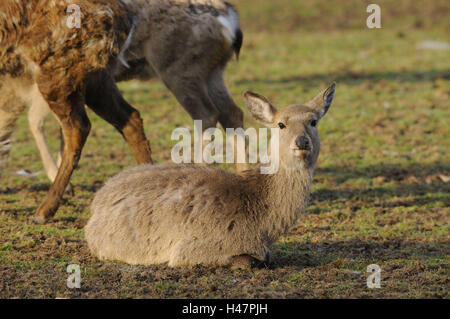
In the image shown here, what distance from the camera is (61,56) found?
23.5 feet

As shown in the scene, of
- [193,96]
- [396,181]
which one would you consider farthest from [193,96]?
[396,181]

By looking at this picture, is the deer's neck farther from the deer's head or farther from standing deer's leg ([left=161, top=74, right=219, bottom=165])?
standing deer's leg ([left=161, top=74, right=219, bottom=165])

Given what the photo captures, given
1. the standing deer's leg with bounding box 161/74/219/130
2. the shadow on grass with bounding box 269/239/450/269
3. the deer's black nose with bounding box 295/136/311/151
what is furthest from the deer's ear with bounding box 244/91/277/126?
the standing deer's leg with bounding box 161/74/219/130

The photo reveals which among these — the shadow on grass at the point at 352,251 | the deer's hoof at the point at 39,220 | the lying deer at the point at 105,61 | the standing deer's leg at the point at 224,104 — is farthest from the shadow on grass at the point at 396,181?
the deer's hoof at the point at 39,220

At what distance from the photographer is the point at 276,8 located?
2403cm

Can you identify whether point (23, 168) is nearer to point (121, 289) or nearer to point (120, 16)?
point (120, 16)

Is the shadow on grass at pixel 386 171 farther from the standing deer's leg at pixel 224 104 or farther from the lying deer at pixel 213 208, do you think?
the lying deer at pixel 213 208

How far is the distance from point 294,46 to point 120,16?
1164cm

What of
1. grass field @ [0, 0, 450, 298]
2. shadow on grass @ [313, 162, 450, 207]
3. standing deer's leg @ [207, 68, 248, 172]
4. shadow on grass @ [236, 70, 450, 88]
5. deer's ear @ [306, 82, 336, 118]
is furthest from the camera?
shadow on grass @ [236, 70, 450, 88]

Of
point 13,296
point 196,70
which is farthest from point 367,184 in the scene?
point 13,296

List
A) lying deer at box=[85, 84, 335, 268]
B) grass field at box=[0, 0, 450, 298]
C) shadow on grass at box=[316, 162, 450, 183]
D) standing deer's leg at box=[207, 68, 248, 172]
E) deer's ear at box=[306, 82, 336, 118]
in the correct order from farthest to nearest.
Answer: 1. shadow on grass at box=[316, 162, 450, 183]
2. standing deer's leg at box=[207, 68, 248, 172]
3. deer's ear at box=[306, 82, 336, 118]
4. lying deer at box=[85, 84, 335, 268]
5. grass field at box=[0, 0, 450, 298]

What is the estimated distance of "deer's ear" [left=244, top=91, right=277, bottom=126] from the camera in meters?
6.08

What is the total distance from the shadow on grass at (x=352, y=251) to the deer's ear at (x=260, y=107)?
118 centimetres

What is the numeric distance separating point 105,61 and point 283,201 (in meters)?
2.59
